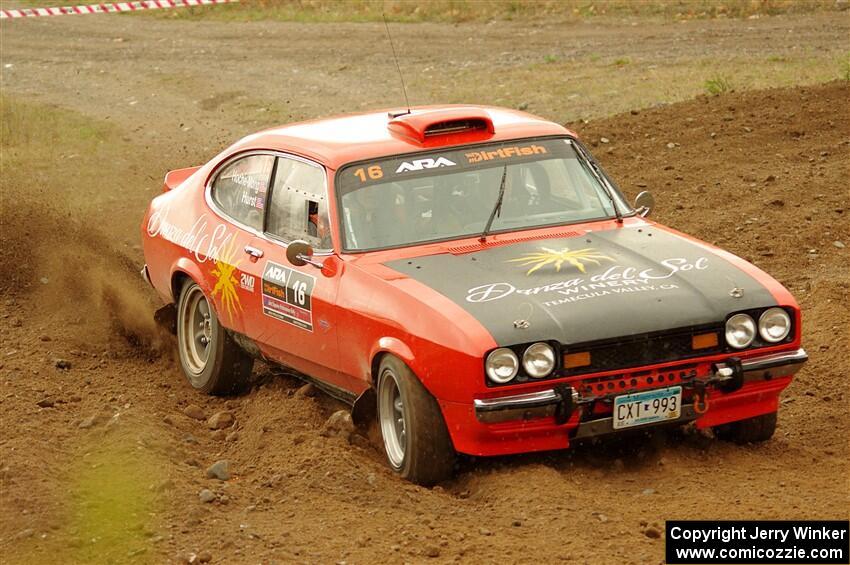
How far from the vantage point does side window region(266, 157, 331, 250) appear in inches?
303

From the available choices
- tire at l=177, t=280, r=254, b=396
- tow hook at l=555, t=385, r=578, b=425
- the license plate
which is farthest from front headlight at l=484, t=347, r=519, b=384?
tire at l=177, t=280, r=254, b=396

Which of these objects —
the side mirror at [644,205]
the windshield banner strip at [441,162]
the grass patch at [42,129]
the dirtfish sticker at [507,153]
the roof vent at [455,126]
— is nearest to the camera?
the windshield banner strip at [441,162]

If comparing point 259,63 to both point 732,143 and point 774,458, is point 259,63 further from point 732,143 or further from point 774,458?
point 774,458

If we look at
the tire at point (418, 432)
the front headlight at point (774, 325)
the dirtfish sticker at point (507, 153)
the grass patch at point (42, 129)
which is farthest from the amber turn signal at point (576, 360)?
the grass patch at point (42, 129)

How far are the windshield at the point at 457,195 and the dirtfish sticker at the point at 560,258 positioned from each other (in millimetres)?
443

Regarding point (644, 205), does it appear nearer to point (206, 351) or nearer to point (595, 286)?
point (595, 286)

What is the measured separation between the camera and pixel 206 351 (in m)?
8.98

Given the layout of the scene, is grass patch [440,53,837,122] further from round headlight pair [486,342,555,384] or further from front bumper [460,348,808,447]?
round headlight pair [486,342,555,384]

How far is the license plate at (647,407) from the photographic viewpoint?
255 inches

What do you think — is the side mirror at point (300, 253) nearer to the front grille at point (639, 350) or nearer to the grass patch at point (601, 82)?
the front grille at point (639, 350)

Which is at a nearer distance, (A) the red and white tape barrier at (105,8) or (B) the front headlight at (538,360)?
(B) the front headlight at (538,360)

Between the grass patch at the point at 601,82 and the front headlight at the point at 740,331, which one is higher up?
the grass patch at the point at 601,82

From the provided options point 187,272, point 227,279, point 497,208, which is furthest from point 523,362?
point 187,272

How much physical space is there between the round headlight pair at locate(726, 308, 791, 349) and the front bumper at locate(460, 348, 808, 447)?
0.28ft
